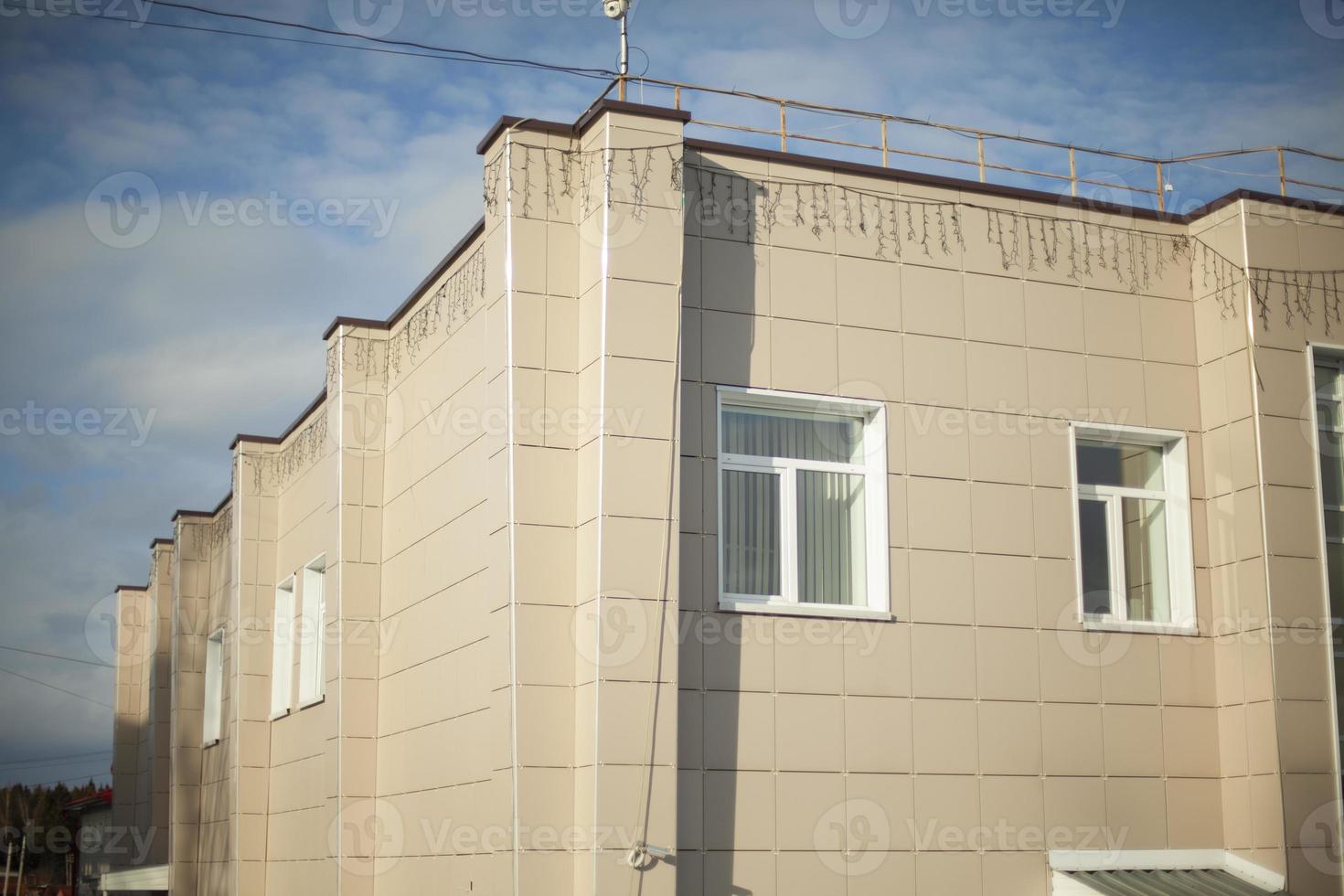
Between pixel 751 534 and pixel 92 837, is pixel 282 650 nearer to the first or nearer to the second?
pixel 751 534

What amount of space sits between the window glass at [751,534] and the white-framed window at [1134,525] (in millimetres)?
2922

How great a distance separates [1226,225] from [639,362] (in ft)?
20.2

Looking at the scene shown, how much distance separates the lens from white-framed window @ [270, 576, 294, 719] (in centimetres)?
1894

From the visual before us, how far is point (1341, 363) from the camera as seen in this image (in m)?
13.6

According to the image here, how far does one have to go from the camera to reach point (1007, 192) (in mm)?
12992

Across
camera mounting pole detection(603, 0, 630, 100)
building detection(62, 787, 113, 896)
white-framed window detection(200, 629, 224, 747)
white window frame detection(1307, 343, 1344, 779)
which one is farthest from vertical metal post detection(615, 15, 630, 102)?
building detection(62, 787, 113, 896)

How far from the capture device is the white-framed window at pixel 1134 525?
12844 mm

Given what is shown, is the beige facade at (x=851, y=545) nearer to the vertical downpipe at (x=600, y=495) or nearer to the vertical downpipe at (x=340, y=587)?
the vertical downpipe at (x=600, y=495)

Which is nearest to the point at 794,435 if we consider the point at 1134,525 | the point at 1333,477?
the point at 1134,525

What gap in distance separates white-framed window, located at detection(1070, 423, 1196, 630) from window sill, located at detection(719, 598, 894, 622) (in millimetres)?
2249

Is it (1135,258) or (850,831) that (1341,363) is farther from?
(850,831)

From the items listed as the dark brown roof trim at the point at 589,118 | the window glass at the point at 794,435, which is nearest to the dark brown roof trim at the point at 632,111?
the dark brown roof trim at the point at 589,118

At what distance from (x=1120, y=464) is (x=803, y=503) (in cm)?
343

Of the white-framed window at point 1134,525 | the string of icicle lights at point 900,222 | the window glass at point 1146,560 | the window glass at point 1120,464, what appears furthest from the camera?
the window glass at point 1120,464
